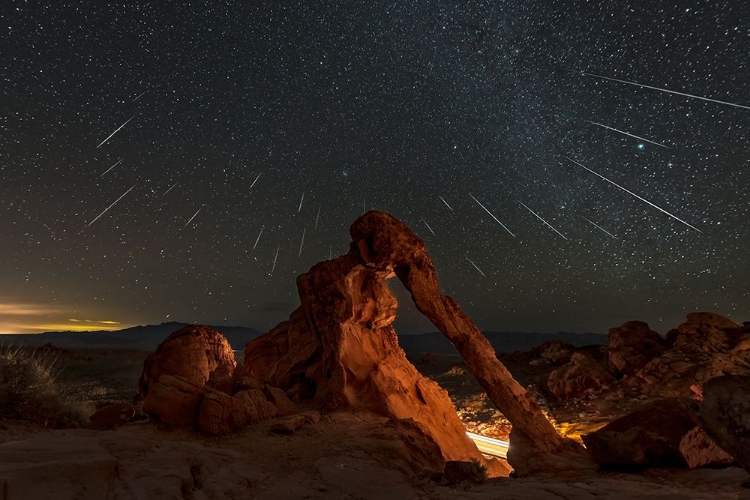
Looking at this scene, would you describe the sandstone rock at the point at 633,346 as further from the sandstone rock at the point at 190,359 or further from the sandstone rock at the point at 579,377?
the sandstone rock at the point at 190,359

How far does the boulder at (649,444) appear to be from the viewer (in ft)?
20.5

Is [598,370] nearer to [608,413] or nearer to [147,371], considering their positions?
[608,413]

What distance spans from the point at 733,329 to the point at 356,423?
75.9 feet

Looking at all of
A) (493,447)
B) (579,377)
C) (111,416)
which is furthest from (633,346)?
(111,416)

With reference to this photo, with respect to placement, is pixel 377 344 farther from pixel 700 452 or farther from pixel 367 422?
pixel 700 452

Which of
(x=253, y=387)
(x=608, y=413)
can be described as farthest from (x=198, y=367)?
(x=608, y=413)

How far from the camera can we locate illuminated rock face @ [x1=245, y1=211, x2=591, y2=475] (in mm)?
12992

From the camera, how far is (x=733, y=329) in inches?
861

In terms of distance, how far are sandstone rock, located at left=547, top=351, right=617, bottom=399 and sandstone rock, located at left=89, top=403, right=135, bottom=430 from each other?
83.3 feet

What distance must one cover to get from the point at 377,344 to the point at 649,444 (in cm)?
1016

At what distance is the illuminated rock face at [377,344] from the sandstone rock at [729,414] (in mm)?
8148

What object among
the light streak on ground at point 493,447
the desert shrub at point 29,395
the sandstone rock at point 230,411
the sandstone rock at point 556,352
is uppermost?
the desert shrub at point 29,395

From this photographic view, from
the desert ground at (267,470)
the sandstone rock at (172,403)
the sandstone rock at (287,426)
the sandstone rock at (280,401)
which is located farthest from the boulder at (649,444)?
the sandstone rock at (172,403)

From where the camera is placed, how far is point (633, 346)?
24062 millimetres
